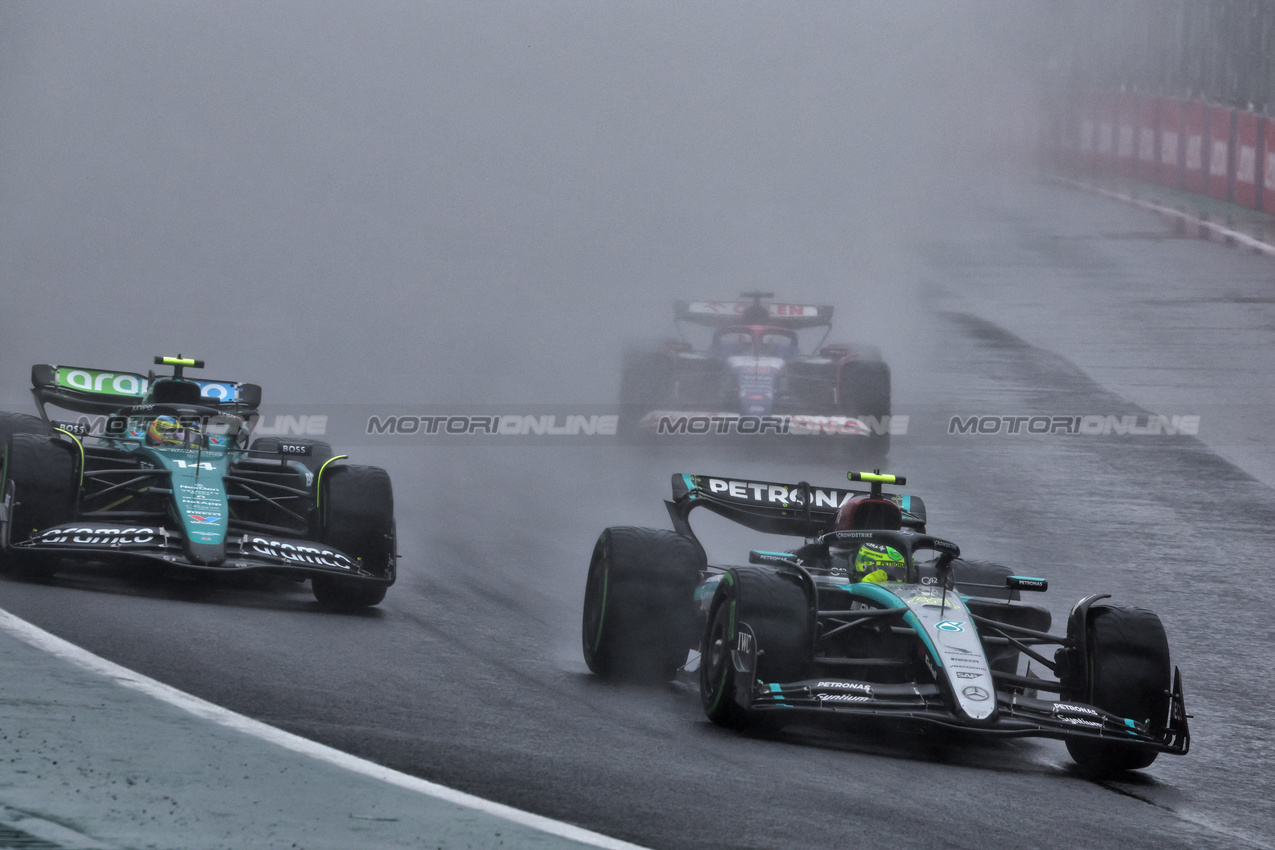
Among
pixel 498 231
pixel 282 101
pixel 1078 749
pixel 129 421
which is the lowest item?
pixel 1078 749

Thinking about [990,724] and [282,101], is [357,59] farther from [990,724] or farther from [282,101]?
[990,724]

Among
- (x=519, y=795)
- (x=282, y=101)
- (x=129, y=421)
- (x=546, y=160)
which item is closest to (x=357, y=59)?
(x=282, y=101)

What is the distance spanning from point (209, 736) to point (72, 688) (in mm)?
917

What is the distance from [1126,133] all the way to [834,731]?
29738mm

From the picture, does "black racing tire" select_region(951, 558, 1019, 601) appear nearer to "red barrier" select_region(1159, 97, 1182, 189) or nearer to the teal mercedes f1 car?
the teal mercedes f1 car

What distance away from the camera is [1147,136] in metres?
34.6

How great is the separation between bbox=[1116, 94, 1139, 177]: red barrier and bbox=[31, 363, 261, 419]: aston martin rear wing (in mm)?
25875

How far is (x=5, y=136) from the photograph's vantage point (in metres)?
36.0

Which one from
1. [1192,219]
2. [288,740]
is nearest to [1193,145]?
[1192,219]

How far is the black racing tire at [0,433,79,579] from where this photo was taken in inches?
422

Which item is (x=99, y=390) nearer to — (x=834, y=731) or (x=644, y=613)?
(x=644, y=613)

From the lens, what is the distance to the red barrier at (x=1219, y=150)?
2998 centimetres

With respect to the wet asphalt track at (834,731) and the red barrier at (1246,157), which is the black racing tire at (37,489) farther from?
the red barrier at (1246,157)

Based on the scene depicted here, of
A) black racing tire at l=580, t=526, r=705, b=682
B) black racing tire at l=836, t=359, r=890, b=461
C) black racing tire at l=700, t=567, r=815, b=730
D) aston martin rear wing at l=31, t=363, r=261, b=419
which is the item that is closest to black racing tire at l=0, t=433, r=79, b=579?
aston martin rear wing at l=31, t=363, r=261, b=419
